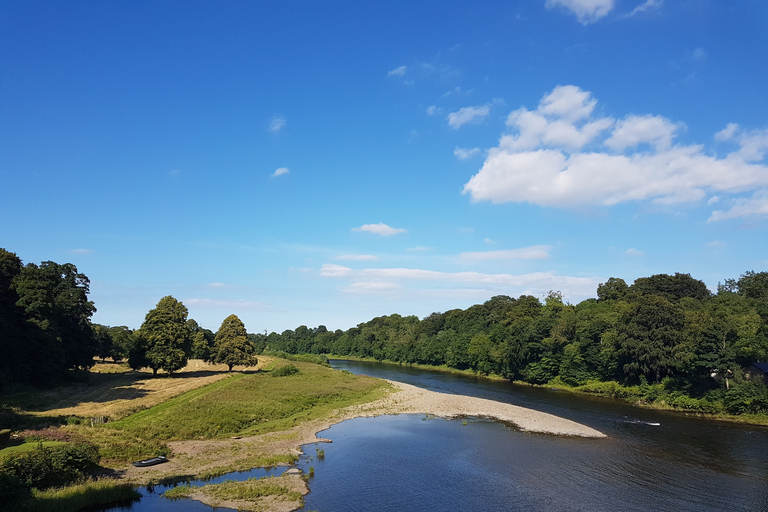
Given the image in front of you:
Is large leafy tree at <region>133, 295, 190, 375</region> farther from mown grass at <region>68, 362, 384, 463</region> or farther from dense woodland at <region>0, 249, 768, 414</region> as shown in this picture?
mown grass at <region>68, 362, 384, 463</region>

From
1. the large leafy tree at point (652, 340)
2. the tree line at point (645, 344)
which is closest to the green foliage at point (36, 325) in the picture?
the tree line at point (645, 344)

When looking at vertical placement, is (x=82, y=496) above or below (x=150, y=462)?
above

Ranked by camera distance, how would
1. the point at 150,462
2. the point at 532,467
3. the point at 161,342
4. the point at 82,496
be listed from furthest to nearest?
the point at 161,342
the point at 532,467
the point at 150,462
the point at 82,496

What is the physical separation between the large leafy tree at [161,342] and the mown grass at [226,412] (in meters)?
11.0

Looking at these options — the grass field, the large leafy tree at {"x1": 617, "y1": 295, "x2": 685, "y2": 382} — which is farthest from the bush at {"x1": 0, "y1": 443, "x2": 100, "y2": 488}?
the large leafy tree at {"x1": 617, "y1": 295, "x2": 685, "y2": 382}

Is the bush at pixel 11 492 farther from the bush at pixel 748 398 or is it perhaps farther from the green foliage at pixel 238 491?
the bush at pixel 748 398

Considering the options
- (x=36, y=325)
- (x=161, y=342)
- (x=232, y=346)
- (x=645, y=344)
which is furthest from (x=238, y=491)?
(x=232, y=346)

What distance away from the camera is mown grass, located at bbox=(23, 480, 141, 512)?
81.4 ft

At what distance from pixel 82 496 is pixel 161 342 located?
57181mm

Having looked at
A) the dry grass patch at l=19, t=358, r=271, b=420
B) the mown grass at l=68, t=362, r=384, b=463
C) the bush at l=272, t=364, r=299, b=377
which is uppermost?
the bush at l=272, t=364, r=299, b=377

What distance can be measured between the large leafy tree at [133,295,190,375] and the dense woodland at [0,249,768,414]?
0.18 m

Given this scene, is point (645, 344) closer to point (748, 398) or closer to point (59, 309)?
point (748, 398)

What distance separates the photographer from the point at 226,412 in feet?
168

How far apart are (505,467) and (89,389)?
199ft
